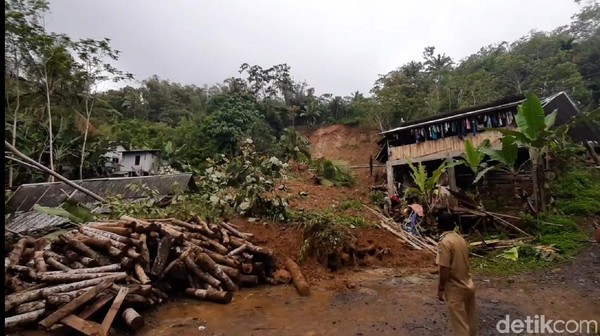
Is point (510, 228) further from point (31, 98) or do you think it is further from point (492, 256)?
point (31, 98)

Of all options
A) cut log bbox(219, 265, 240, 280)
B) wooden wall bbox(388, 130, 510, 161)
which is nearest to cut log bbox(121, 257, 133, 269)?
cut log bbox(219, 265, 240, 280)

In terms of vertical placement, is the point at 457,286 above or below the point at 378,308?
above

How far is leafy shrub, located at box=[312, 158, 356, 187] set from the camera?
21027mm

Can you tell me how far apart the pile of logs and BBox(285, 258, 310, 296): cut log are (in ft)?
0.10

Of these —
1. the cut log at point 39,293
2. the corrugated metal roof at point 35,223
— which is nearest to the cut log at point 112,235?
the cut log at point 39,293


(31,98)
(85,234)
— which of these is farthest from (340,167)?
(31,98)

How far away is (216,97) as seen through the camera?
34.7m

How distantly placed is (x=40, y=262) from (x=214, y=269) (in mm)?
2999

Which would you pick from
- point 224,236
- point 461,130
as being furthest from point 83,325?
point 461,130

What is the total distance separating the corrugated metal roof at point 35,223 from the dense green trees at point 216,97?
7.55 meters

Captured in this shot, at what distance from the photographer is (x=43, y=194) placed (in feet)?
50.8

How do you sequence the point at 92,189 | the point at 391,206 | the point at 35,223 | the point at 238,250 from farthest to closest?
the point at 92,189 → the point at 391,206 → the point at 35,223 → the point at 238,250

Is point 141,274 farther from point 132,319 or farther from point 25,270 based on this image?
point 25,270

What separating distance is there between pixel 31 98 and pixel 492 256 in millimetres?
24055
